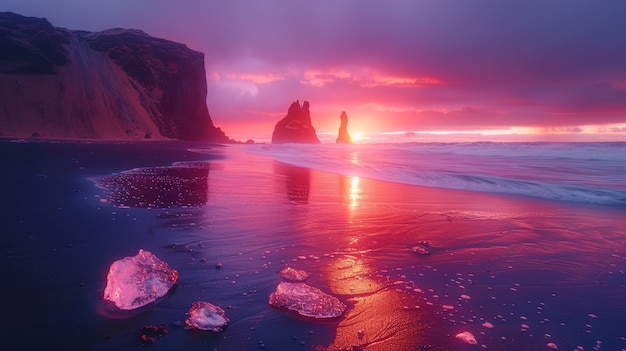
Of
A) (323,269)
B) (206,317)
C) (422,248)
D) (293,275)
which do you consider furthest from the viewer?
(422,248)

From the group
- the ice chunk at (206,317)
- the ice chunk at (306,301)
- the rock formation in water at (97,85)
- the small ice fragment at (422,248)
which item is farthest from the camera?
the rock formation in water at (97,85)

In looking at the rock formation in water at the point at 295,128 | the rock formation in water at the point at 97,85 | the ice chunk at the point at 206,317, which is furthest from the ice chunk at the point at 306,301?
the rock formation in water at the point at 295,128

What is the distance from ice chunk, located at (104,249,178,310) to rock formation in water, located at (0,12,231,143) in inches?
2051

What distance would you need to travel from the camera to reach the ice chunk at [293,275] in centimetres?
428

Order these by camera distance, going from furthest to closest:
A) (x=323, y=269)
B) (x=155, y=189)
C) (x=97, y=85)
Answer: (x=97, y=85)
(x=155, y=189)
(x=323, y=269)

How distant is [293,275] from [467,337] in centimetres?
193

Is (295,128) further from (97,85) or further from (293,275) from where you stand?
(293,275)

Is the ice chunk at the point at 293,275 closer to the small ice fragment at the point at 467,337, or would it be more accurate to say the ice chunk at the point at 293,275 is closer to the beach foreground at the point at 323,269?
the beach foreground at the point at 323,269

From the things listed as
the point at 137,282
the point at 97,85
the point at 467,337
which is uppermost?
the point at 97,85

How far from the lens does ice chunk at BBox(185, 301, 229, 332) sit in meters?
3.12

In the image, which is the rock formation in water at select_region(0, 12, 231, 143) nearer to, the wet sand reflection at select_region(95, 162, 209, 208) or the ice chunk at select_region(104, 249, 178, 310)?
the wet sand reflection at select_region(95, 162, 209, 208)

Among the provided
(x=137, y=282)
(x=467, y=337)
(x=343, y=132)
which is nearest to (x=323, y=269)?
(x=467, y=337)

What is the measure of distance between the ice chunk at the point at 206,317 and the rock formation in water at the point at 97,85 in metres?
53.1

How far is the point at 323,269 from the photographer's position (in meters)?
4.66
